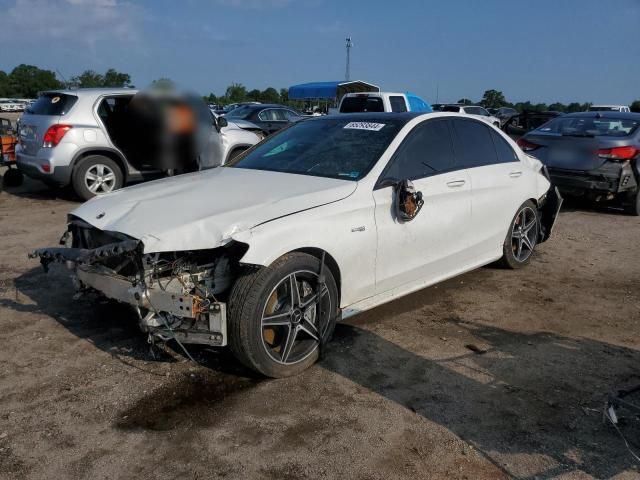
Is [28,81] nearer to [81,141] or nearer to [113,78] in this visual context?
[113,78]

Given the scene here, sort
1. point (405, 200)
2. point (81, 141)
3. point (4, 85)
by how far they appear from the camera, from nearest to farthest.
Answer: point (405, 200)
point (81, 141)
point (4, 85)

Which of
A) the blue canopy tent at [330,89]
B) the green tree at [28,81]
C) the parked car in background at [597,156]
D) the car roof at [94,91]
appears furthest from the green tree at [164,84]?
the green tree at [28,81]

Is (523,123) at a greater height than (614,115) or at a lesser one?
lesser

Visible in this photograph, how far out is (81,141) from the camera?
8617mm

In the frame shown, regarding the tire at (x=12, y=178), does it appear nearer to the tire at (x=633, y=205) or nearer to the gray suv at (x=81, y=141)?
the gray suv at (x=81, y=141)

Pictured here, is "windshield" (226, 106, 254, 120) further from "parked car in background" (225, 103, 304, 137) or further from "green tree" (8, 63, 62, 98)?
"green tree" (8, 63, 62, 98)

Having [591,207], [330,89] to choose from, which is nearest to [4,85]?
[330,89]

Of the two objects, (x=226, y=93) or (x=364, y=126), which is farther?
(x=226, y=93)

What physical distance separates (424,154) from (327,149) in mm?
770

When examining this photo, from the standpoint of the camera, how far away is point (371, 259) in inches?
157

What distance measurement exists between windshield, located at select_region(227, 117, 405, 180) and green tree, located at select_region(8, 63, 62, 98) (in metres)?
69.8

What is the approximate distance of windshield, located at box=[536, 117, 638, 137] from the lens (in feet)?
28.2

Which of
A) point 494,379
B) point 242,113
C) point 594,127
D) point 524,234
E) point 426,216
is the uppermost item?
point 242,113

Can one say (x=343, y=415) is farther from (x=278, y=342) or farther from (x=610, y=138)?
(x=610, y=138)
